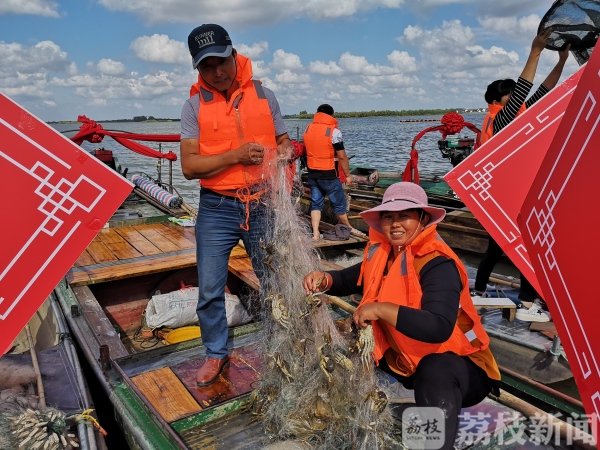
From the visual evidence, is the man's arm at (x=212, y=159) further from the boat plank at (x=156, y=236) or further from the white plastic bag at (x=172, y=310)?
the boat plank at (x=156, y=236)

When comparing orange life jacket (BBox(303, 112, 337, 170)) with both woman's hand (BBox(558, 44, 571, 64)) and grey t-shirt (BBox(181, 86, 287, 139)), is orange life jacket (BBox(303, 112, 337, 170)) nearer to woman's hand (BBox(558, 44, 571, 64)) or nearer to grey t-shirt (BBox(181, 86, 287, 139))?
woman's hand (BBox(558, 44, 571, 64))

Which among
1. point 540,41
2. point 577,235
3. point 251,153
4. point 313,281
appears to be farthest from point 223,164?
point 540,41

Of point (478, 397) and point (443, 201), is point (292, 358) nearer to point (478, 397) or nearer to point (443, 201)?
point (478, 397)

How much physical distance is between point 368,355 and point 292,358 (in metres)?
0.65

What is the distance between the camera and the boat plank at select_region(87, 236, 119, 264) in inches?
231

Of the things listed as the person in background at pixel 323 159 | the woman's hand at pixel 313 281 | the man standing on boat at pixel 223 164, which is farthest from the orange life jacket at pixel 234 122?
the person in background at pixel 323 159

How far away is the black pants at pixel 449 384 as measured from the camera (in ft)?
6.98

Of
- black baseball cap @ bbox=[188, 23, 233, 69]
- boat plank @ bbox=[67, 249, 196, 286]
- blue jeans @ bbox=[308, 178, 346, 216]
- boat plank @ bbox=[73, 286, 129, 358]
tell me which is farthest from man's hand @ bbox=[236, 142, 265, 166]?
blue jeans @ bbox=[308, 178, 346, 216]

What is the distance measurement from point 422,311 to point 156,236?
5515mm

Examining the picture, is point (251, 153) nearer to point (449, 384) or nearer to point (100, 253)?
point (449, 384)

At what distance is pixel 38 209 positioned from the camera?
7.24 feet

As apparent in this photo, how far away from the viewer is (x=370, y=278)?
2613 millimetres

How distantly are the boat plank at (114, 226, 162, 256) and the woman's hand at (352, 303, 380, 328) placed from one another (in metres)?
4.45

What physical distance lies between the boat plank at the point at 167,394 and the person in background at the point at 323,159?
4861 millimetres
